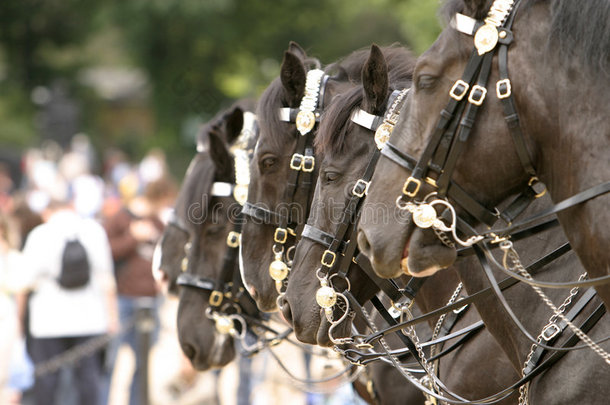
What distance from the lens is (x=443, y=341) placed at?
14.3 feet

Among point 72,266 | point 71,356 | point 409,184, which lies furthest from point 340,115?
point 71,356

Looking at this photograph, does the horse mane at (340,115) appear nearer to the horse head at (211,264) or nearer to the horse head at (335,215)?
the horse head at (335,215)

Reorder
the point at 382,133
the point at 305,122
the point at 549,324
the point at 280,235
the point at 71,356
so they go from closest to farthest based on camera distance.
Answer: the point at 549,324 → the point at 382,133 → the point at 305,122 → the point at 280,235 → the point at 71,356

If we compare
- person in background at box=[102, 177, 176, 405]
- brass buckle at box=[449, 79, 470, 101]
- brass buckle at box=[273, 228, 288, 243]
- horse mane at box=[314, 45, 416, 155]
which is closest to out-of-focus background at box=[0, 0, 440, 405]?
person in background at box=[102, 177, 176, 405]

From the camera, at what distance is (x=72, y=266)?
9328 mm

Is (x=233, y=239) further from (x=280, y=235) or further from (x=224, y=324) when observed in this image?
(x=280, y=235)

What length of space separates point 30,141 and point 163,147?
248 inches

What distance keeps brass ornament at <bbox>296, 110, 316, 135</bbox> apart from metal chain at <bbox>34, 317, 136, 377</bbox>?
5279 millimetres

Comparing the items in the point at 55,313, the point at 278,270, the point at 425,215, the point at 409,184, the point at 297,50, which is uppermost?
the point at 297,50

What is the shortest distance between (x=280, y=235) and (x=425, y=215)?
2.27 metres

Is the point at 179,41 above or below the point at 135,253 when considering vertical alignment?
above

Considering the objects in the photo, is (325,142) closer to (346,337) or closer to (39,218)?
(346,337)

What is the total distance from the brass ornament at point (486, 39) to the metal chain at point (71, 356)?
24.0 ft

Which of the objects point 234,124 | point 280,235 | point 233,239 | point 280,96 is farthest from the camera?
point 234,124
